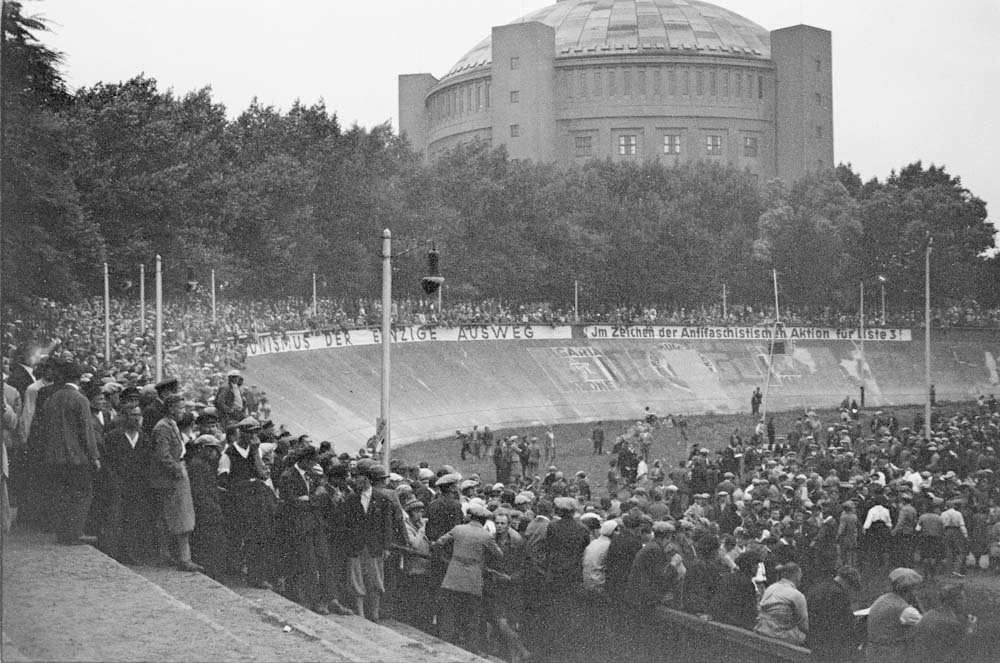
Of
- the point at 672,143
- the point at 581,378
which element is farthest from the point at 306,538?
the point at 672,143

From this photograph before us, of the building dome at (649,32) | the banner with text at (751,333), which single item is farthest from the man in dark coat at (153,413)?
the building dome at (649,32)

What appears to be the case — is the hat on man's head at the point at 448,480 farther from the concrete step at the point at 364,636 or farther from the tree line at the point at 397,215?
the tree line at the point at 397,215

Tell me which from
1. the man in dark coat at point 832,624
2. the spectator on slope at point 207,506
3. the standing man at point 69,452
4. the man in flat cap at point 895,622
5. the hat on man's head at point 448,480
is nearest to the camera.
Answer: the man in flat cap at point 895,622

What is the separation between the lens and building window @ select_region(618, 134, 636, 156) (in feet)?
351

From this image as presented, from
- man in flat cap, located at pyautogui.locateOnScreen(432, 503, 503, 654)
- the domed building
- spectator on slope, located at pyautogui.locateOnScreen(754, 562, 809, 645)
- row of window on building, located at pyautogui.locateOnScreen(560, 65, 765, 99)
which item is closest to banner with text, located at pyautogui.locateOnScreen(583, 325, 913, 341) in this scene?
the domed building

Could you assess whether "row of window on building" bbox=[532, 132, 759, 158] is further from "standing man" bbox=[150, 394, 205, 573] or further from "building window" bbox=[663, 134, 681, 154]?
"standing man" bbox=[150, 394, 205, 573]

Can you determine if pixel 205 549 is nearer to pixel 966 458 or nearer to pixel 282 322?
pixel 966 458

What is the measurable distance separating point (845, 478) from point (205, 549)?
17.3 metres

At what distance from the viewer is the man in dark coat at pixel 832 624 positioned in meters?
12.5

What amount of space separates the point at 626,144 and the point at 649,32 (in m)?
9.76

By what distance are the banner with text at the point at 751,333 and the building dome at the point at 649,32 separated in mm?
38635

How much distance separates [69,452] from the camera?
13.2 m

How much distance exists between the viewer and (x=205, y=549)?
14.1m

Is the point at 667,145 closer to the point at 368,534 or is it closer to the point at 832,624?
the point at 368,534
